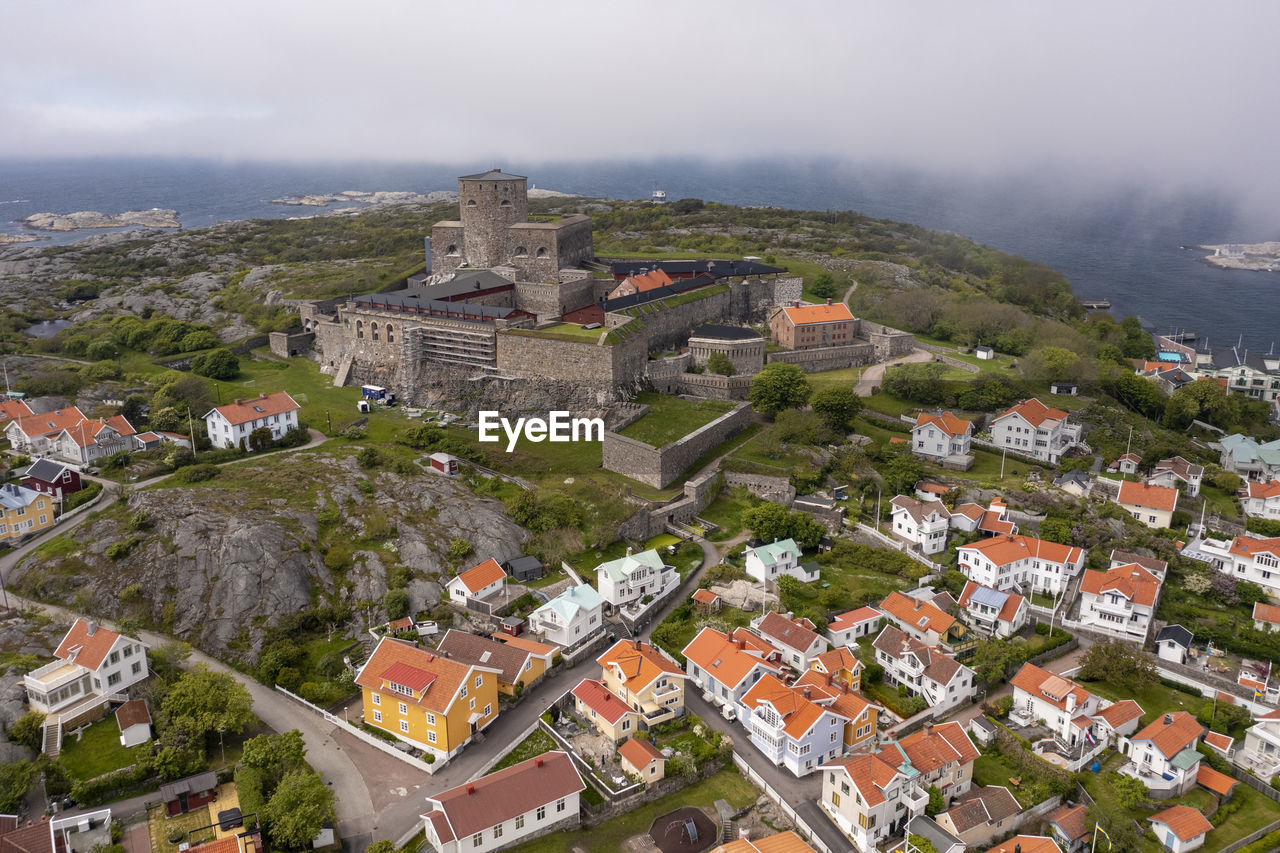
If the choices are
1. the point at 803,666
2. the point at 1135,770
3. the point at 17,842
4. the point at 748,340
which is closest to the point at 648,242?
the point at 748,340

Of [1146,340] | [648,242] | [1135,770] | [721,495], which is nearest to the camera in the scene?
[1135,770]

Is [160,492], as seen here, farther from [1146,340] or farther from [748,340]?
[1146,340]

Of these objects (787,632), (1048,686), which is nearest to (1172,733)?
(1048,686)

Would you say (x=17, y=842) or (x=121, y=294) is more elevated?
(x=121, y=294)

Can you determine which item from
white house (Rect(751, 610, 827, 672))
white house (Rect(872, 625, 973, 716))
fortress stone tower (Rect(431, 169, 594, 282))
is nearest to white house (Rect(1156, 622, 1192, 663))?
white house (Rect(872, 625, 973, 716))

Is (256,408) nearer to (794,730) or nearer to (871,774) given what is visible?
(794,730)

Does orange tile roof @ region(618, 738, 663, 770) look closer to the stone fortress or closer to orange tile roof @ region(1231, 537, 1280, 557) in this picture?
the stone fortress
